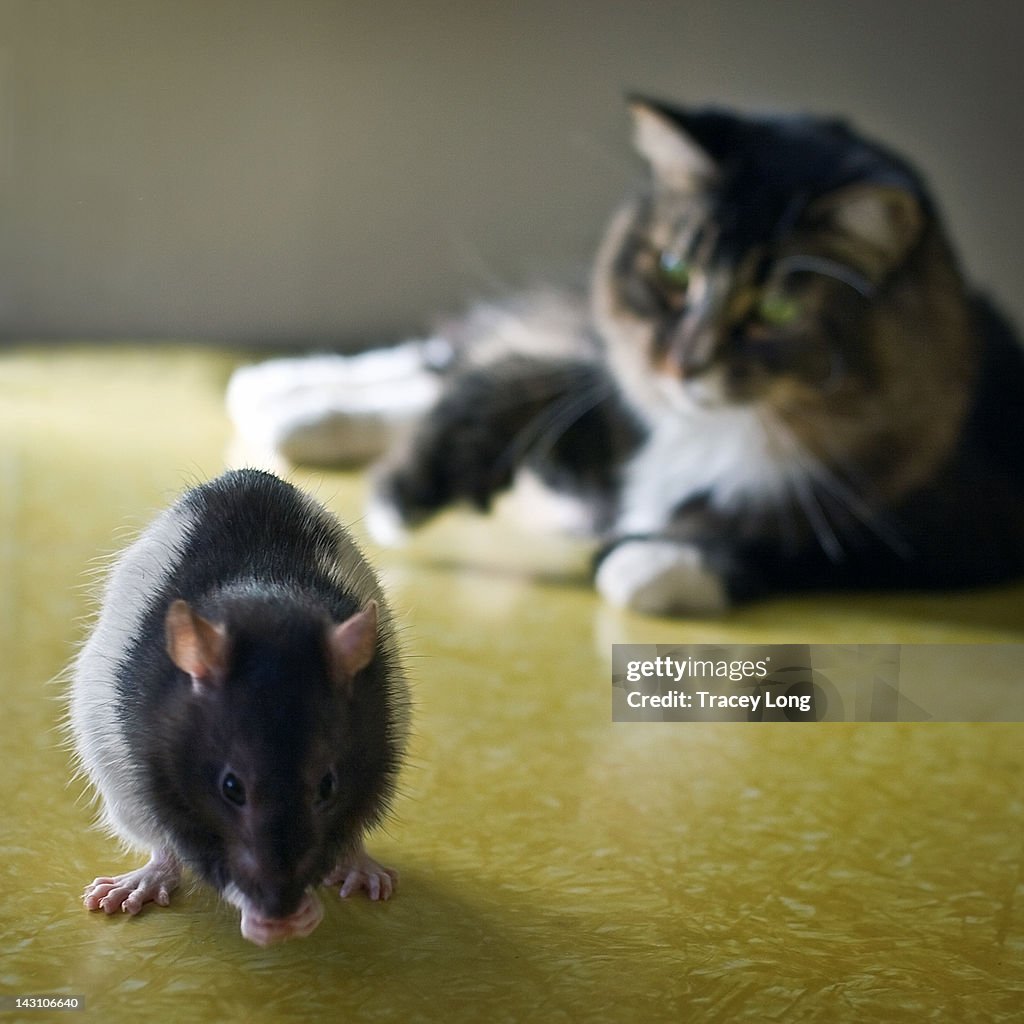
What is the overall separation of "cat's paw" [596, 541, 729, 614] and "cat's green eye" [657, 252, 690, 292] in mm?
210

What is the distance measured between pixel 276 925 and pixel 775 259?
0.68 meters

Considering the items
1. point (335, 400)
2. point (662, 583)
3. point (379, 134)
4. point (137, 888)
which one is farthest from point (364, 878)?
point (379, 134)

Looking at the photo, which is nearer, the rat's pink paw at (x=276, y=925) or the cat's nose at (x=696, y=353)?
the rat's pink paw at (x=276, y=925)

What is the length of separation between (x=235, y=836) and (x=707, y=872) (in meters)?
0.24

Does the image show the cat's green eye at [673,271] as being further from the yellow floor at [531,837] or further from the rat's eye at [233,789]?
the rat's eye at [233,789]

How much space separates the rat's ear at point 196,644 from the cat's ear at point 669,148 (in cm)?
66

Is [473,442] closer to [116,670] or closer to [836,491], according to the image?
[836,491]

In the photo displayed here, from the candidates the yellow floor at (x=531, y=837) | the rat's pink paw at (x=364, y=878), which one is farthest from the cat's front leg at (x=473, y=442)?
the rat's pink paw at (x=364, y=878)

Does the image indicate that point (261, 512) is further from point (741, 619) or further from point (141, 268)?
point (741, 619)

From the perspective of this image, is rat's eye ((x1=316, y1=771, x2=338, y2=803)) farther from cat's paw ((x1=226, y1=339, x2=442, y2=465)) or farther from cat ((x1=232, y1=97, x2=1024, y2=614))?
cat ((x1=232, y1=97, x2=1024, y2=614))

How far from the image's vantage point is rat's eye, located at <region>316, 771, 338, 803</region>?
0.46 m

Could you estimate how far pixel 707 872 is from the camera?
61 cm

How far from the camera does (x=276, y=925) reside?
46cm

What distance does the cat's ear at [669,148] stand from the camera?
0.99 meters
